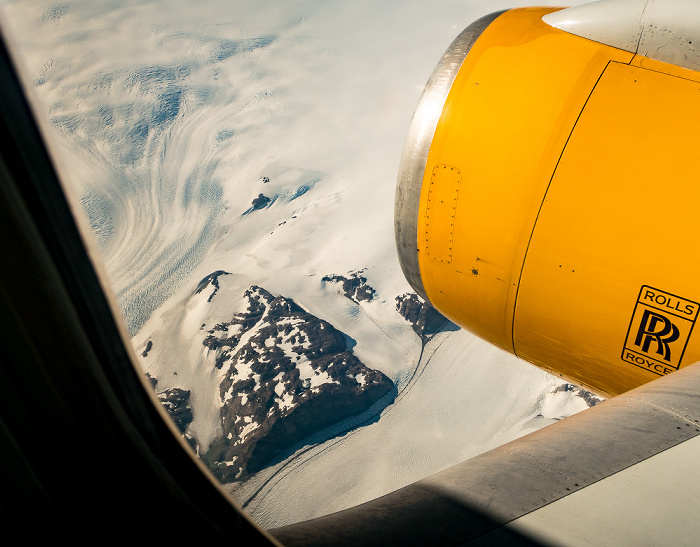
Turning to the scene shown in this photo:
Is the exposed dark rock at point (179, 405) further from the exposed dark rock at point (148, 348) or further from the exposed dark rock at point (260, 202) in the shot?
the exposed dark rock at point (260, 202)

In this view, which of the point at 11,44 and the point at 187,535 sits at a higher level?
the point at 11,44


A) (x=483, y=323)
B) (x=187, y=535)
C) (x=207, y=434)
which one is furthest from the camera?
(x=207, y=434)

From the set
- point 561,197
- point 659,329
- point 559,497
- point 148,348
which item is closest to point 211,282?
point 148,348

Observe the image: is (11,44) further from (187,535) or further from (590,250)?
(590,250)

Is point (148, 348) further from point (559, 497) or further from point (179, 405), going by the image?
point (559, 497)

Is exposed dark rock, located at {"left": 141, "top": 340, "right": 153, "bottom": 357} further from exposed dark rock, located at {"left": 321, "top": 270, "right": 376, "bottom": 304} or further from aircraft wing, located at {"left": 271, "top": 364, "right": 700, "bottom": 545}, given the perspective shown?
aircraft wing, located at {"left": 271, "top": 364, "right": 700, "bottom": 545}

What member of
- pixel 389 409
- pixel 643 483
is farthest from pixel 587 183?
pixel 389 409
